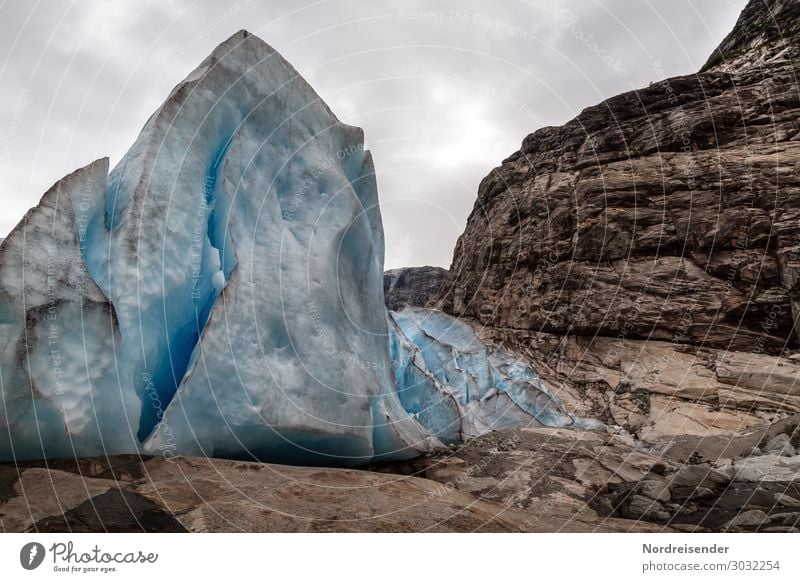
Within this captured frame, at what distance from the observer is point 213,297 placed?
5461 millimetres

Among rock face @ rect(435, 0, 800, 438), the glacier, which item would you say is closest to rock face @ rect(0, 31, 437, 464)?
the glacier

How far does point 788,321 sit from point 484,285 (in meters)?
11.6

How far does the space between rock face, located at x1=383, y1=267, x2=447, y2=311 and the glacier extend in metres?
36.4

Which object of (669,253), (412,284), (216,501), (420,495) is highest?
(412,284)

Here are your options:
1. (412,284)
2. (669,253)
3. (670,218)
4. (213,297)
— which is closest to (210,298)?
(213,297)

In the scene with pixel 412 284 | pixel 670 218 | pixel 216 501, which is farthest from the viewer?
pixel 412 284

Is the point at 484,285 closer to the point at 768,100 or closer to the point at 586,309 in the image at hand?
the point at 586,309

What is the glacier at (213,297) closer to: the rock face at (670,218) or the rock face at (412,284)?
the rock face at (670,218)

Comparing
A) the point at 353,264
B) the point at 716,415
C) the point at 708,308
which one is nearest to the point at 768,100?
the point at 708,308

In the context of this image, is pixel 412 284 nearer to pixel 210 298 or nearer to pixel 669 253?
pixel 669 253

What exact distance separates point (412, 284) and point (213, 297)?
4234 cm

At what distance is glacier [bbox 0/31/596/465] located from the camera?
13.0 feet

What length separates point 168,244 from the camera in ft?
16.4

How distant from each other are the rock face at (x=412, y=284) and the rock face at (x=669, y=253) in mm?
21577
